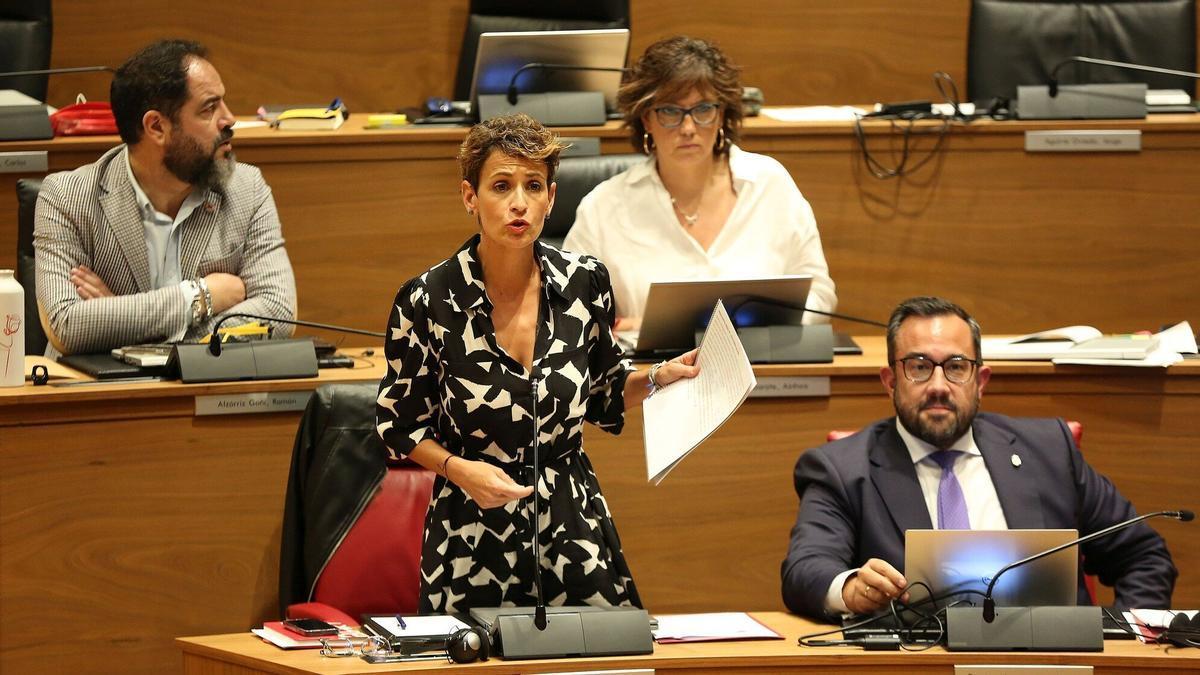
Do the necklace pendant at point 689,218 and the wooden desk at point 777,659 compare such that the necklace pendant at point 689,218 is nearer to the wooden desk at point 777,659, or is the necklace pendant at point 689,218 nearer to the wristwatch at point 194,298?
the wristwatch at point 194,298

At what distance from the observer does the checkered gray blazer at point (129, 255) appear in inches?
131

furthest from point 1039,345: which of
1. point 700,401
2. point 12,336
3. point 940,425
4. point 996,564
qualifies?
point 12,336

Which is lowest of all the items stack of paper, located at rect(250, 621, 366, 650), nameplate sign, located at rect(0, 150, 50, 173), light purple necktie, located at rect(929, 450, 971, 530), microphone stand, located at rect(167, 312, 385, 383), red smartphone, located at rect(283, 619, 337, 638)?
stack of paper, located at rect(250, 621, 366, 650)

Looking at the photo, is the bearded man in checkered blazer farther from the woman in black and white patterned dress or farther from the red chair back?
the woman in black and white patterned dress

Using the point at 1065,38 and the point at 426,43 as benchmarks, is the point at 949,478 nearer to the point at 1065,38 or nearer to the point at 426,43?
the point at 1065,38

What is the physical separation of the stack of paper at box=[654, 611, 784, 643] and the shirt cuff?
0.13 meters

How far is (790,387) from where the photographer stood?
3262mm

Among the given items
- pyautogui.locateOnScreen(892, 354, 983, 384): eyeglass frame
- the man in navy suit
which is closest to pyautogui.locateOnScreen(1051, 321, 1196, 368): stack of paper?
the man in navy suit

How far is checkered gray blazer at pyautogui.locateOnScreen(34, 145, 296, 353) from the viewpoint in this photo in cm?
333

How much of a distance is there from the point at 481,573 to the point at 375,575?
0.59 m

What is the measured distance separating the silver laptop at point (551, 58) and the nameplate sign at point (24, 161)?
3.68 ft

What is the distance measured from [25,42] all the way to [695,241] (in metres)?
2.29

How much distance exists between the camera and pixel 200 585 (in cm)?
311

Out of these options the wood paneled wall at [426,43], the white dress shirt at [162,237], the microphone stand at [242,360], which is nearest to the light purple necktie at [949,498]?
the microphone stand at [242,360]
